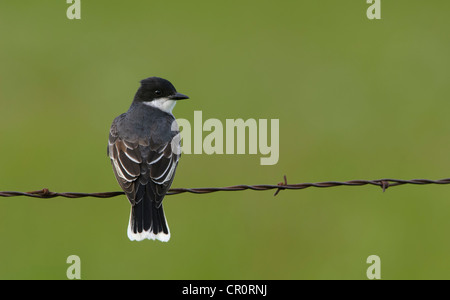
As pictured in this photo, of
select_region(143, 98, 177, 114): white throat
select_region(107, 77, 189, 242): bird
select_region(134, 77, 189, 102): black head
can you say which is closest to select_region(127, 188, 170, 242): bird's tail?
select_region(107, 77, 189, 242): bird

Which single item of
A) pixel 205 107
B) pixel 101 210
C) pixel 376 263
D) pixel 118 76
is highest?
pixel 118 76

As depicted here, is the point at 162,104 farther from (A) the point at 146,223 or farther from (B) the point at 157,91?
(A) the point at 146,223

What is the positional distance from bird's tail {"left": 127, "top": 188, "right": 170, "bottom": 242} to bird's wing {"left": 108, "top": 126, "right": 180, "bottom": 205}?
6 centimetres

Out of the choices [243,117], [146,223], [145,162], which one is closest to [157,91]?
[145,162]

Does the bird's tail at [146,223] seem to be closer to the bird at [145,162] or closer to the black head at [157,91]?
the bird at [145,162]

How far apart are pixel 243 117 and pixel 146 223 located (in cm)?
700

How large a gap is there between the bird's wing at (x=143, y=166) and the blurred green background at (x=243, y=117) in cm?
327

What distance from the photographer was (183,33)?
730 inches

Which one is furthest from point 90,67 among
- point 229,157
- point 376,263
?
point 376,263

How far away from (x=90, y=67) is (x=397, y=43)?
23.3 feet

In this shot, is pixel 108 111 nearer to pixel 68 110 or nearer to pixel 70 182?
pixel 68 110

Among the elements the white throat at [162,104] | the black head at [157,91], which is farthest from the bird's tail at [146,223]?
the black head at [157,91]

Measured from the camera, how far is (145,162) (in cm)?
802

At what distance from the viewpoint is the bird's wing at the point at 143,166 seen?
7844mm
